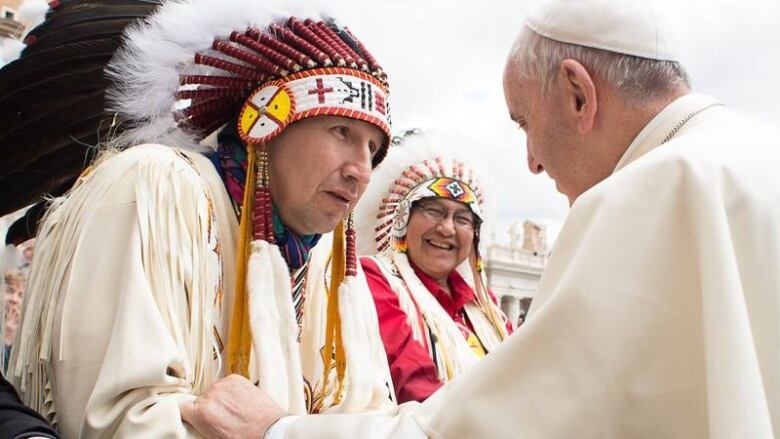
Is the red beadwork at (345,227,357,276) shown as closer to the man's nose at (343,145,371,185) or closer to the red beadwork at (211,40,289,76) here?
the man's nose at (343,145,371,185)

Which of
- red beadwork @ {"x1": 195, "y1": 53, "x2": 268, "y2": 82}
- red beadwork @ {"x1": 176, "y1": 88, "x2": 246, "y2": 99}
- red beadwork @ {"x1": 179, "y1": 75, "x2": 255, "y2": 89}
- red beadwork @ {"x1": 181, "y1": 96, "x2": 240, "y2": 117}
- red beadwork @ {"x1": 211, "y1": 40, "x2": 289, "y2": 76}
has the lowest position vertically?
red beadwork @ {"x1": 181, "y1": 96, "x2": 240, "y2": 117}

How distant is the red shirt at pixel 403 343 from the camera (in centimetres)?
335

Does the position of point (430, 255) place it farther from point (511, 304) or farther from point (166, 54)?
point (511, 304)

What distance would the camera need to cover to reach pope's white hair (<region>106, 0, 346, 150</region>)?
2439mm

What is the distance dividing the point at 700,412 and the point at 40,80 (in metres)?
2.11

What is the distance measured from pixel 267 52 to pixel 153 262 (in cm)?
75

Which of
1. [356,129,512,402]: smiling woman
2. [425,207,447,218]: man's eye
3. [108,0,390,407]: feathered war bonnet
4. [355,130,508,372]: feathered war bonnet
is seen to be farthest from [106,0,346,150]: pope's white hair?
[425,207,447,218]: man's eye

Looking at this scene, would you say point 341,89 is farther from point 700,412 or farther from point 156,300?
point 700,412

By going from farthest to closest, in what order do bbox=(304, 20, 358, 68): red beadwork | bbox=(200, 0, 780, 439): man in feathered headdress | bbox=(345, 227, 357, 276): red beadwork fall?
bbox=(345, 227, 357, 276): red beadwork < bbox=(304, 20, 358, 68): red beadwork < bbox=(200, 0, 780, 439): man in feathered headdress

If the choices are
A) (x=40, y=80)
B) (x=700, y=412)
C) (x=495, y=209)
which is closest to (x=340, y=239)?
(x=40, y=80)

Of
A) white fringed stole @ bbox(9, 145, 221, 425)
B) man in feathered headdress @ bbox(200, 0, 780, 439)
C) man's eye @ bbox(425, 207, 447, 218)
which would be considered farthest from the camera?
man's eye @ bbox(425, 207, 447, 218)

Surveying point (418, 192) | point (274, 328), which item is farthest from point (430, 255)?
point (274, 328)

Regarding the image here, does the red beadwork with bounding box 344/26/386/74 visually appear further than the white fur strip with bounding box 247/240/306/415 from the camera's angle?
Yes

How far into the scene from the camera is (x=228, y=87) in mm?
2496
